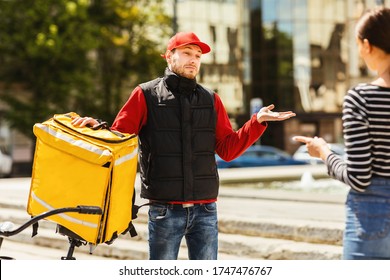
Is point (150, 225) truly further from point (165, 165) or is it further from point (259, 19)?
point (259, 19)

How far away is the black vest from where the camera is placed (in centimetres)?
354

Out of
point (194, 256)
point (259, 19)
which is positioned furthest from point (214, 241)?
point (259, 19)

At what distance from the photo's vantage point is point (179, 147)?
11.6ft

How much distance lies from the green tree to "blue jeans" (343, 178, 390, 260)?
28575 mm

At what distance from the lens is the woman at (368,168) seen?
2.42m

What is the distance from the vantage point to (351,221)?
8.07 ft

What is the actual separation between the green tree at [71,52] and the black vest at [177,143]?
27.2 m

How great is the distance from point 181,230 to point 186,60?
2.95 feet

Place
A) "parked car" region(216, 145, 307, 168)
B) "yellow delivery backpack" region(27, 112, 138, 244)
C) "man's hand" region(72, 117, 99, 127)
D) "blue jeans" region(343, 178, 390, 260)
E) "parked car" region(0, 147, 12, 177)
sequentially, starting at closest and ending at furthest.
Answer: "blue jeans" region(343, 178, 390, 260) → "yellow delivery backpack" region(27, 112, 138, 244) → "man's hand" region(72, 117, 99, 127) → "parked car" region(216, 145, 307, 168) → "parked car" region(0, 147, 12, 177)

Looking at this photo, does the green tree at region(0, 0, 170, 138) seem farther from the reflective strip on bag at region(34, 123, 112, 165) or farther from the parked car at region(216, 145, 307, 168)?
the reflective strip on bag at region(34, 123, 112, 165)

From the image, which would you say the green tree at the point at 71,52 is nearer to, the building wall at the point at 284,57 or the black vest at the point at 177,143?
the building wall at the point at 284,57

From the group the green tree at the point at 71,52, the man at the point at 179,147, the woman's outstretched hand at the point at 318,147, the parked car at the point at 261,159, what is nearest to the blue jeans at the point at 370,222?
the woman's outstretched hand at the point at 318,147

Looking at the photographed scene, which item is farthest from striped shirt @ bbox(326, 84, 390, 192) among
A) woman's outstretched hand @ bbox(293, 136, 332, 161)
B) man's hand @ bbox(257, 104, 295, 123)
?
man's hand @ bbox(257, 104, 295, 123)
